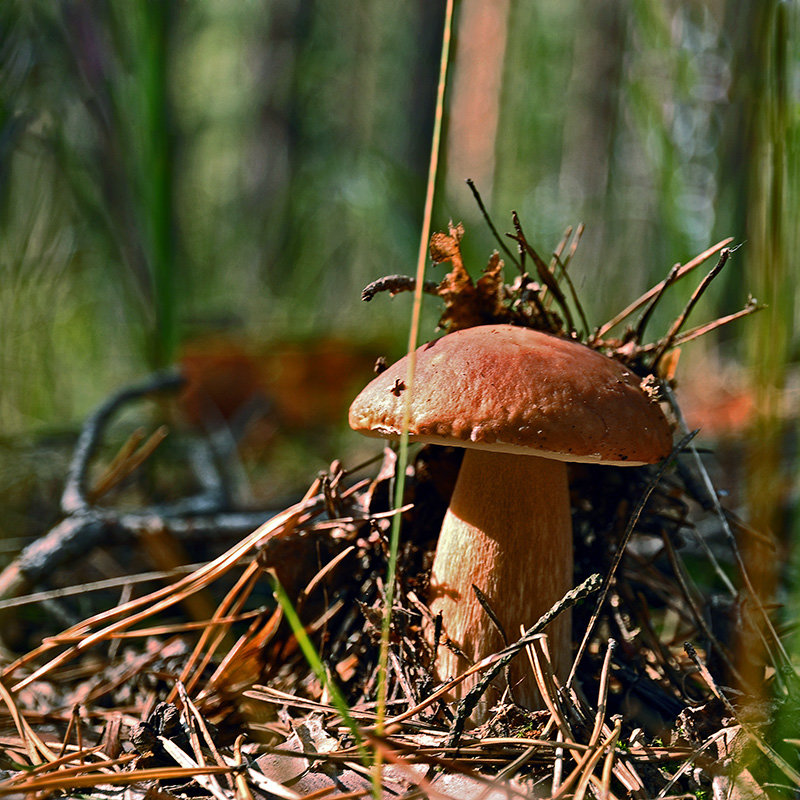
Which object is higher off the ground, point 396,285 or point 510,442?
point 396,285

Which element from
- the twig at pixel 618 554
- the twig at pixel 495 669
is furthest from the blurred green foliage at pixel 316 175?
the twig at pixel 495 669

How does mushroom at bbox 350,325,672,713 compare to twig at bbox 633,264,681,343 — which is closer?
mushroom at bbox 350,325,672,713

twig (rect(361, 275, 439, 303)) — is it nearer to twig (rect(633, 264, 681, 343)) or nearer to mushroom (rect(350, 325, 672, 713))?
mushroom (rect(350, 325, 672, 713))

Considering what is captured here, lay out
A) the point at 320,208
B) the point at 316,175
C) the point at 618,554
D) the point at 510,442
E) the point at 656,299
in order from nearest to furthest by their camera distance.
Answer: the point at 510,442 → the point at 618,554 → the point at 656,299 → the point at 316,175 → the point at 320,208

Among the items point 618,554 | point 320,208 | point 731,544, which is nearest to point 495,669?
point 618,554

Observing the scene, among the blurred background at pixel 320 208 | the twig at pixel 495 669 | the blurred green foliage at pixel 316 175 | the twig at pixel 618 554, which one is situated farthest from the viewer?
the blurred green foliage at pixel 316 175

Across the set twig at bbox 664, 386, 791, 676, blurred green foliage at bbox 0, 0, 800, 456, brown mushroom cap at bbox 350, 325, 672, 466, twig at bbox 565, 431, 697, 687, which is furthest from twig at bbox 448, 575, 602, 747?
blurred green foliage at bbox 0, 0, 800, 456

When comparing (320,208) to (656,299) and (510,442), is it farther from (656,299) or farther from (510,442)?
(510,442)

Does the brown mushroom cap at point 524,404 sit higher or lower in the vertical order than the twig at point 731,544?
higher

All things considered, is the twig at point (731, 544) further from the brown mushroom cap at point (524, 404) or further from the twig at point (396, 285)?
the twig at point (396, 285)
